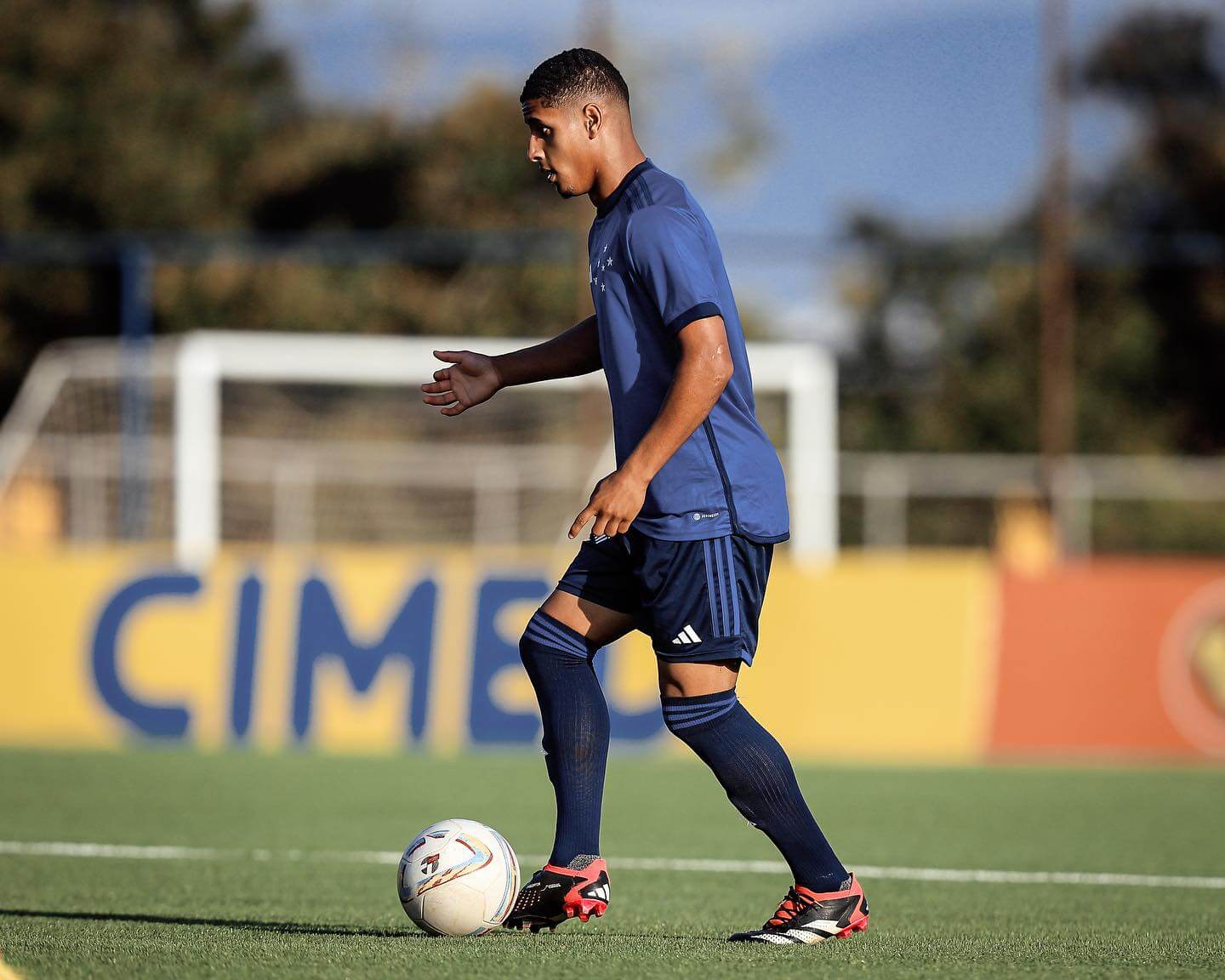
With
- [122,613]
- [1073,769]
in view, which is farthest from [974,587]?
[122,613]

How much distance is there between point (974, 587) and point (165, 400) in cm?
A: 1092

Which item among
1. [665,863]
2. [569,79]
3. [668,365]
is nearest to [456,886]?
[668,365]

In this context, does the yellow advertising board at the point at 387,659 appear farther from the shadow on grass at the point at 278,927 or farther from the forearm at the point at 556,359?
the forearm at the point at 556,359

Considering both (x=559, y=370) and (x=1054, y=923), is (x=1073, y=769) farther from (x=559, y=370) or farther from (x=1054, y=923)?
(x=559, y=370)

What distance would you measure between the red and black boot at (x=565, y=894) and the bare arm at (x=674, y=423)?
2.99ft

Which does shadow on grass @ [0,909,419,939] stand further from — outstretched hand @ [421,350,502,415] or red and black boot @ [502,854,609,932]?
outstretched hand @ [421,350,502,415]

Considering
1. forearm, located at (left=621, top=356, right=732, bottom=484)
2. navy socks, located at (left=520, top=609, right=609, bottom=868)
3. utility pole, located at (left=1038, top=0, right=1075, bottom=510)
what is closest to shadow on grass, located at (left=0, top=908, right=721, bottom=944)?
navy socks, located at (left=520, top=609, right=609, bottom=868)

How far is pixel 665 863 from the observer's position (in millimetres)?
7406

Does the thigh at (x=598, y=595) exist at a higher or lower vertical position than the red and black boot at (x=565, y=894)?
higher

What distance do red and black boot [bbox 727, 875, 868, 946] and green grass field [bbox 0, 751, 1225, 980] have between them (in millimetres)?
60

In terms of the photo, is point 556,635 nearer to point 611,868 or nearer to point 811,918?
point 811,918

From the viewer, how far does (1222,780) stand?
474 inches

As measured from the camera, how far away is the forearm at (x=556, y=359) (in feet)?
18.1

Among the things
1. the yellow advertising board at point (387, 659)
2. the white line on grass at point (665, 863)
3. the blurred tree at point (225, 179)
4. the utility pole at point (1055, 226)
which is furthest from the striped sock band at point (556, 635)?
the blurred tree at point (225, 179)
